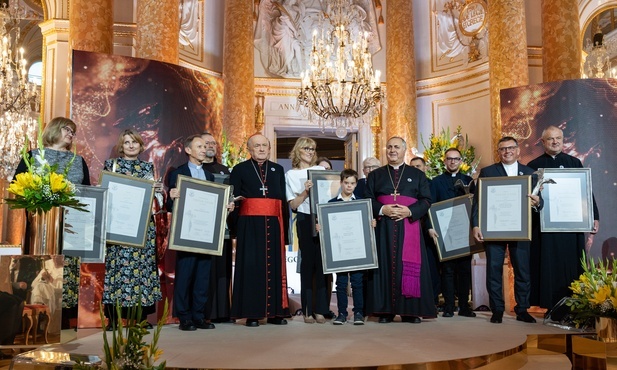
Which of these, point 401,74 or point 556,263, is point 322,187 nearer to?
point 556,263

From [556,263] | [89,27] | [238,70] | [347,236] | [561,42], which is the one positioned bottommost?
[556,263]

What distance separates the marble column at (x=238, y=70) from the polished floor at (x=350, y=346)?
25.2 feet

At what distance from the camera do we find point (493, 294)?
6094 millimetres

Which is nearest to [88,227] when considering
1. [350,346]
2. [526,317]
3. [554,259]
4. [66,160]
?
[66,160]

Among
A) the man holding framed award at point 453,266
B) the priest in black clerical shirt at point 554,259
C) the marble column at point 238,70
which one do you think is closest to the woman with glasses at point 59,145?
the man holding framed award at point 453,266

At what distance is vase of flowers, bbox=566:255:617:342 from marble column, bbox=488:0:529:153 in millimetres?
4703

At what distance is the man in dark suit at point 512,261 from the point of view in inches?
240

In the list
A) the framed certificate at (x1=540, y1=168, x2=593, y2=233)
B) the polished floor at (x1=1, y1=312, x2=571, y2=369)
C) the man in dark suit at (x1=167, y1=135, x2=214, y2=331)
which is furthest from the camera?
the framed certificate at (x1=540, y1=168, x2=593, y2=233)

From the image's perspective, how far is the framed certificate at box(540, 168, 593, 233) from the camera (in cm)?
621

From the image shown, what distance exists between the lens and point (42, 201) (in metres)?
4.51

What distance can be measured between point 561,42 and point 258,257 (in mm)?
6530

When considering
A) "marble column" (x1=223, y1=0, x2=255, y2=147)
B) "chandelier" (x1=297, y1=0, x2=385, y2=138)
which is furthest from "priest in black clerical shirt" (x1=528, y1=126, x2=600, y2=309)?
"marble column" (x1=223, y1=0, x2=255, y2=147)

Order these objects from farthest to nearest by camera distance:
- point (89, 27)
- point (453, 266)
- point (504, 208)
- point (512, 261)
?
point (89, 27) → point (453, 266) → point (512, 261) → point (504, 208)

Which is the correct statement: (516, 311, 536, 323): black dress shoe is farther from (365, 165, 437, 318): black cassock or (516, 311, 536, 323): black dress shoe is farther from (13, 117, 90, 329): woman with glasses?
(13, 117, 90, 329): woman with glasses
